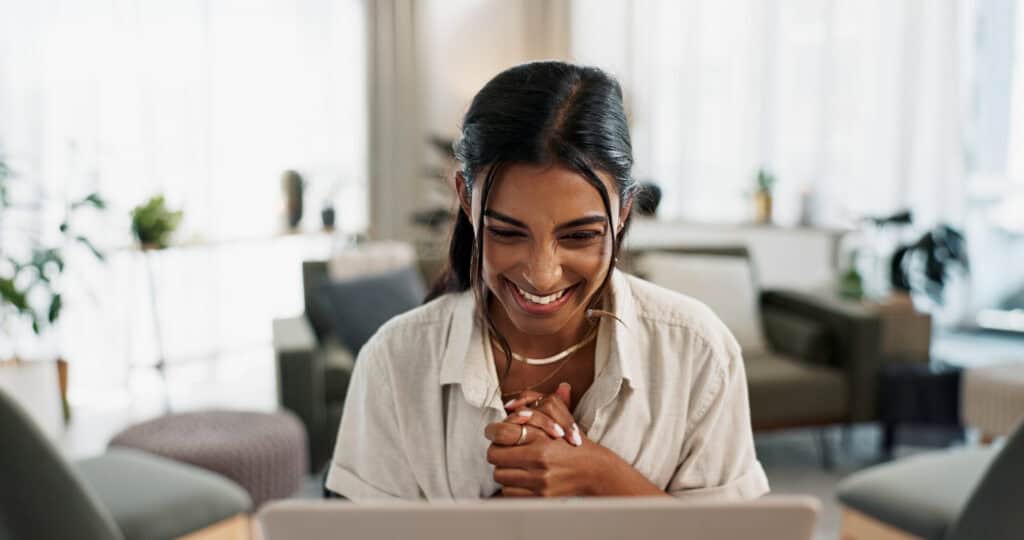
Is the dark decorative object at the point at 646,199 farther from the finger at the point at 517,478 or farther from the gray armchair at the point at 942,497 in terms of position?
the gray armchair at the point at 942,497

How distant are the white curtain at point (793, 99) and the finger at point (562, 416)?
16.5 feet

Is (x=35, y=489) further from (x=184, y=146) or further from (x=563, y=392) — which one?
(x=184, y=146)

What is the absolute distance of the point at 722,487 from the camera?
1.12 m

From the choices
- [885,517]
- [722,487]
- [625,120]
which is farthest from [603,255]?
[885,517]

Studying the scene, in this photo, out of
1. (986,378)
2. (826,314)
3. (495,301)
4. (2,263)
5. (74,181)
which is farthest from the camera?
(74,181)

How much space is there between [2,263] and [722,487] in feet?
12.6

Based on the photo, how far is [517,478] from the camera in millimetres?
1041

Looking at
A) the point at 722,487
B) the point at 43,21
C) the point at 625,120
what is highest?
the point at 43,21

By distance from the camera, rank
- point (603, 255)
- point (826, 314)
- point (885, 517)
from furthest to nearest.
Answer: point (826, 314) → point (885, 517) → point (603, 255)

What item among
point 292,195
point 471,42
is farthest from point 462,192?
point 471,42

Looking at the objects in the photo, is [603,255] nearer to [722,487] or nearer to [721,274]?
[722,487]

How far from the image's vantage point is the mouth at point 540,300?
1049 millimetres

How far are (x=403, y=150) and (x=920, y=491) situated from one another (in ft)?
15.6

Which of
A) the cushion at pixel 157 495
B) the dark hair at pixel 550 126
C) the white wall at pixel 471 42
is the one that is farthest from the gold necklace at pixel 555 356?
the white wall at pixel 471 42
